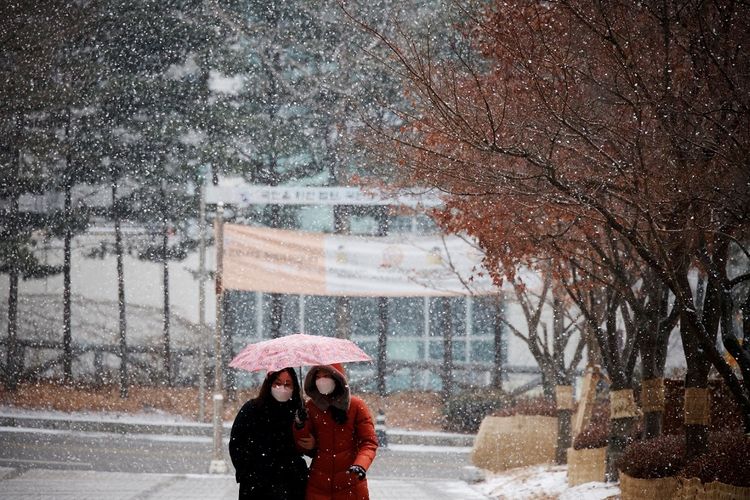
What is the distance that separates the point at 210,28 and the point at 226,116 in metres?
3.29

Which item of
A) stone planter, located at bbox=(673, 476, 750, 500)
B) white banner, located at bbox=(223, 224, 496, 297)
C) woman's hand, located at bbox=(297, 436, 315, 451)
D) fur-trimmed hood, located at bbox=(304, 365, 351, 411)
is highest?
white banner, located at bbox=(223, 224, 496, 297)

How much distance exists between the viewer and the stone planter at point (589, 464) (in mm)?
12438

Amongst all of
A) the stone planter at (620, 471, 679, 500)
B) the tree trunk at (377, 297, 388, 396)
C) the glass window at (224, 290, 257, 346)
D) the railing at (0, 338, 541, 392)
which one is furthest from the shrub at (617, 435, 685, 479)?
the glass window at (224, 290, 257, 346)

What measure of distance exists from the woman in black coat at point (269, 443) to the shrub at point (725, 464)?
3.83 meters

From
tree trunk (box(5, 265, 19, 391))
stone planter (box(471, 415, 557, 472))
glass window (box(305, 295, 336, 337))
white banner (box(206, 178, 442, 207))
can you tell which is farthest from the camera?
glass window (box(305, 295, 336, 337))

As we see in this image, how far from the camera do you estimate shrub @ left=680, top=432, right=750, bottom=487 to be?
7.81 metres

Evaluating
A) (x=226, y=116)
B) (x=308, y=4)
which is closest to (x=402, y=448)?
(x=226, y=116)

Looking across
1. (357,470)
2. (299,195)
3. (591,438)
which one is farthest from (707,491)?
(299,195)

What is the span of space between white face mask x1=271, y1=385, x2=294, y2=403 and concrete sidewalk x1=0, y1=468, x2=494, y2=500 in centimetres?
714

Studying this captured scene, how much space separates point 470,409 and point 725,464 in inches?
659

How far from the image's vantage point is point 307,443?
6539 millimetres

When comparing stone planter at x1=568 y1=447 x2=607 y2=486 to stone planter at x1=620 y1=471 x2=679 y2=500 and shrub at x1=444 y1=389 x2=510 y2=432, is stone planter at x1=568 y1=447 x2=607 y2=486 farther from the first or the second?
shrub at x1=444 y1=389 x2=510 y2=432

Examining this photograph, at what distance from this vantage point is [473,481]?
1568 centimetres

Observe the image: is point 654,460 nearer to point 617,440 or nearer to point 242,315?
point 617,440
